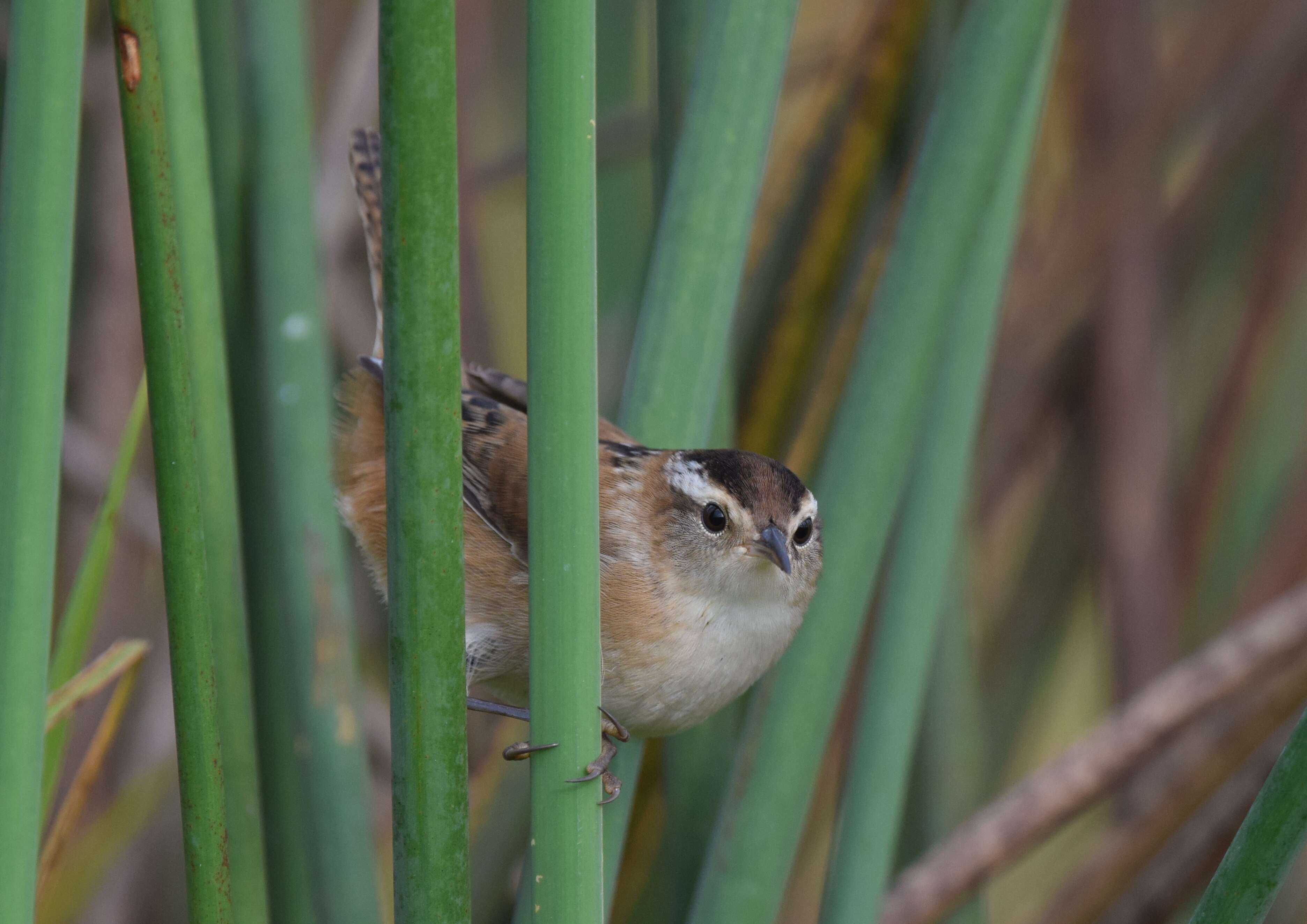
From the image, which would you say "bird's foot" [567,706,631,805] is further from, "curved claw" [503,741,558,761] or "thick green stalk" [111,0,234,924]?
"thick green stalk" [111,0,234,924]

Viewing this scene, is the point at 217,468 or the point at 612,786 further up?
the point at 217,468

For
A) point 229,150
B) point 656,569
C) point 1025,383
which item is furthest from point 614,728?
point 1025,383

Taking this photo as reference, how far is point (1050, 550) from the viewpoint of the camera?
288cm

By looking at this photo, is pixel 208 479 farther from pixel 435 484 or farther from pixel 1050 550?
pixel 1050 550

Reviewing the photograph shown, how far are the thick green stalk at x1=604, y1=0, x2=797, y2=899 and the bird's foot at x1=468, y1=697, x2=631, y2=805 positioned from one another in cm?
7

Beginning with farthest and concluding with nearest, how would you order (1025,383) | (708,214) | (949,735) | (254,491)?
(1025,383)
(949,735)
(254,491)
(708,214)

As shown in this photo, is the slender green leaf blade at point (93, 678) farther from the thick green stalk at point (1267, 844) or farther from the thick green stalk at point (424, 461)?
the thick green stalk at point (1267, 844)

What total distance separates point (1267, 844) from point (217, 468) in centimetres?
113

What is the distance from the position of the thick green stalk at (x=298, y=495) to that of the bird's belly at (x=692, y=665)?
0.38 meters

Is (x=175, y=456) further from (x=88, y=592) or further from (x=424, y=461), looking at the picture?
(x=88, y=592)

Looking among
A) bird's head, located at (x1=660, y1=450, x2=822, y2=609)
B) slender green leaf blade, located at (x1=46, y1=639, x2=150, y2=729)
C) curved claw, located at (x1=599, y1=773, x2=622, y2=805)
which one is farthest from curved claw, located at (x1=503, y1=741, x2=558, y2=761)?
slender green leaf blade, located at (x1=46, y1=639, x2=150, y2=729)

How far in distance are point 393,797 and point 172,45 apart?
849 mm

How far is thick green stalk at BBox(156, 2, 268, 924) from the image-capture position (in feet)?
4.59

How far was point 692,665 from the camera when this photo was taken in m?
1.78
